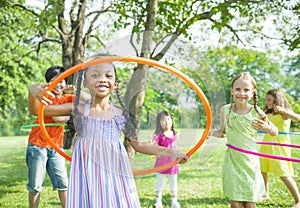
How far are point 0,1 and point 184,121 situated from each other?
719 centimetres

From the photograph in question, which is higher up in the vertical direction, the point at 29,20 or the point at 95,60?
the point at 29,20

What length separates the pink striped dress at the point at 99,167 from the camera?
9.02 feet

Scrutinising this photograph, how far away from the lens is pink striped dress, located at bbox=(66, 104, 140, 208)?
2.75 meters

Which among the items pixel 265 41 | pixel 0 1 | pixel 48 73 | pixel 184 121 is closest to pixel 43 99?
pixel 184 121

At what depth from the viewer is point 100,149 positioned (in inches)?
108

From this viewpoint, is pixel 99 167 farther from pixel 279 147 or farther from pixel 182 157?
pixel 279 147

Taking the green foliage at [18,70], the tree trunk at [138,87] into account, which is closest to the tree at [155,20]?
the tree trunk at [138,87]

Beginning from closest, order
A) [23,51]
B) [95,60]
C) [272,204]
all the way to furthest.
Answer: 1. [95,60]
2. [272,204]
3. [23,51]

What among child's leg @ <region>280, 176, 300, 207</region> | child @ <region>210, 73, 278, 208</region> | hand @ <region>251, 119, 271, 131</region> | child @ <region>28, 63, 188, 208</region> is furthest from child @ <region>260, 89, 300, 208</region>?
child @ <region>28, 63, 188, 208</region>

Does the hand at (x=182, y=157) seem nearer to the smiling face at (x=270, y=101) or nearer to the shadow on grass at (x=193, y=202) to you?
the shadow on grass at (x=193, y=202)

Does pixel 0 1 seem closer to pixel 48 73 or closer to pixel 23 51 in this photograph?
pixel 48 73

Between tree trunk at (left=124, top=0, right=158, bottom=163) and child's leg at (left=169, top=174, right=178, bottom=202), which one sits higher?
tree trunk at (left=124, top=0, right=158, bottom=163)

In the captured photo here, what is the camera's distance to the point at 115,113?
9.41 feet

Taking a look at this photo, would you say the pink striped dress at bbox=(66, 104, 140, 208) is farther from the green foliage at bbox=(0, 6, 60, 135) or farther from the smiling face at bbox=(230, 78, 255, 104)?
the green foliage at bbox=(0, 6, 60, 135)
